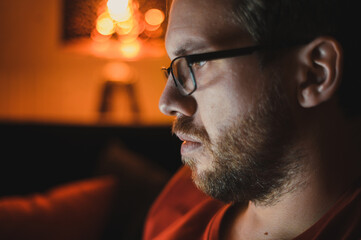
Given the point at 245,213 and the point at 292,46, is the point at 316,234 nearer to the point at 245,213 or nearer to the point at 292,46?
the point at 245,213

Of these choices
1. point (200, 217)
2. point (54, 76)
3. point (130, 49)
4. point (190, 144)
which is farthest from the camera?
point (54, 76)

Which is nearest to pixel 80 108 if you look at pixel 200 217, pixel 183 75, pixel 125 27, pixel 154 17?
pixel 125 27

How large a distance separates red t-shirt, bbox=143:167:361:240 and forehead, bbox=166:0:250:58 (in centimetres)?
39

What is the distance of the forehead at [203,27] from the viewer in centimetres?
76

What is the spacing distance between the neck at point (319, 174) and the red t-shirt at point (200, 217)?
0.10ft

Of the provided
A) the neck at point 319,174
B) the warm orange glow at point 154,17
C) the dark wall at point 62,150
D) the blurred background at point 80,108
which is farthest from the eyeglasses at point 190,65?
the dark wall at point 62,150

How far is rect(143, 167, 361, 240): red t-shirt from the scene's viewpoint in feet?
2.30

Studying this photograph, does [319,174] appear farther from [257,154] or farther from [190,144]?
[190,144]

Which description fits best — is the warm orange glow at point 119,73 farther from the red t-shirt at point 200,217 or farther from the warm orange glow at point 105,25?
the red t-shirt at point 200,217

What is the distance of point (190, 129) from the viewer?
0.83m

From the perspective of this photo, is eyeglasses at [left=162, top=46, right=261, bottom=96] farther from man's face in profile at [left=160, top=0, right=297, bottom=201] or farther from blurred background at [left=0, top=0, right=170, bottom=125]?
blurred background at [left=0, top=0, right=170, bottom=125]

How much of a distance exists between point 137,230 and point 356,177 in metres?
0.81

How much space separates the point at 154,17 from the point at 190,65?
34.7 inches

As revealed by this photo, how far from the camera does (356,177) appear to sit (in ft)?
2.57
